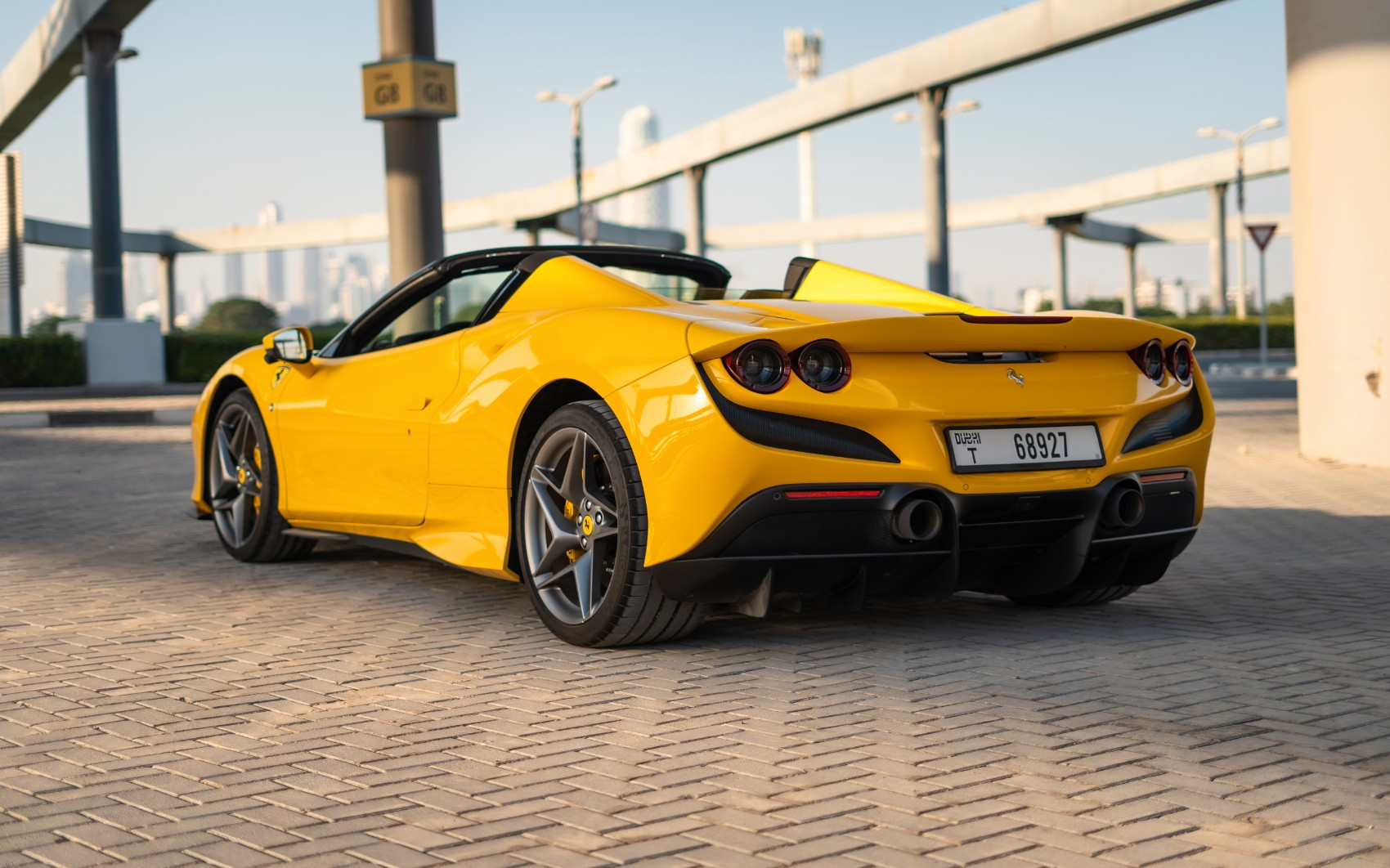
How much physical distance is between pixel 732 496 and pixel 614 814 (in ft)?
4.19

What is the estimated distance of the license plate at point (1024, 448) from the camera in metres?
4.24

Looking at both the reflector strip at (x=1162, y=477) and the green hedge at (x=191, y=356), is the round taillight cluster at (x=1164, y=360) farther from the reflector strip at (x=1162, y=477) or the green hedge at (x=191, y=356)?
the green hedge at (x=191, y=356)

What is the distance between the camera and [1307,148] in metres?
10.9

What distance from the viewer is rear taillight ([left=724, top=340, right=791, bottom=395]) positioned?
4.07 metres

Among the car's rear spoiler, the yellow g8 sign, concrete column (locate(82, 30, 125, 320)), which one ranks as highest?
concrete column (locate(82, 30, 125, 320))

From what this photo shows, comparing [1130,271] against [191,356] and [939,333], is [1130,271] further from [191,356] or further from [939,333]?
[939,333]

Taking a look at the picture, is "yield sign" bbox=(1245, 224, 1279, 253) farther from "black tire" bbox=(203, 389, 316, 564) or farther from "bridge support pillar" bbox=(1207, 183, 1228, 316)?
"bridge support pillar" bbox=(1207, 183, 1228, 316)

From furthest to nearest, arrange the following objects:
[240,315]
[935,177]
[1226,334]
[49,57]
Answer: [240,315]
[1226,334]
[49,57]
[935,177]

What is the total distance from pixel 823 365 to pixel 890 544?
1.77 ft

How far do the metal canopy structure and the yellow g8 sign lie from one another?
1744 centimetres

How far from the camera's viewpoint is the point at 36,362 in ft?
90.8

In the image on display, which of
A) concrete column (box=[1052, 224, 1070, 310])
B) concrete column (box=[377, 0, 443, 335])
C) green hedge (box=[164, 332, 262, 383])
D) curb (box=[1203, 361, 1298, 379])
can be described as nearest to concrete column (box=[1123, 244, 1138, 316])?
concrete column (box=[1052, 224, 1070, 310])

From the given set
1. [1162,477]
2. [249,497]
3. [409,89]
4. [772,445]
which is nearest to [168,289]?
[409,89]

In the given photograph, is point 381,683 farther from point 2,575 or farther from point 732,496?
point 2,575
